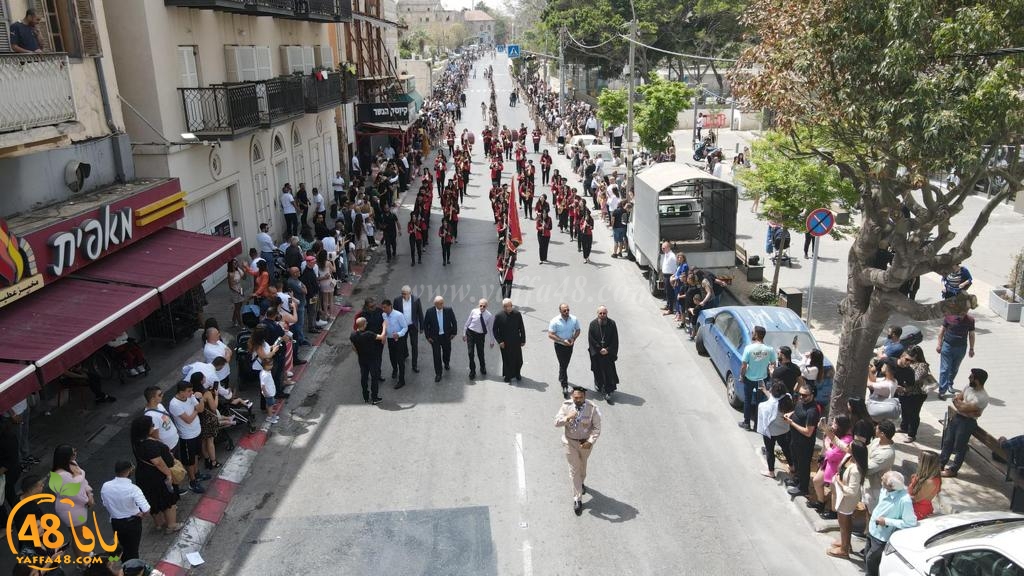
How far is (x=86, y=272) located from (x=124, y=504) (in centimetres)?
518

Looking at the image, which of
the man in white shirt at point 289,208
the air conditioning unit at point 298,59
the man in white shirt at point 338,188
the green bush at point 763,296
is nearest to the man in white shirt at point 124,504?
the green bush at point 763,296

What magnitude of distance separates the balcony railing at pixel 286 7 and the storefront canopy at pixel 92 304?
5.30 metres

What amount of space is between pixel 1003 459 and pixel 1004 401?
8.93 ft

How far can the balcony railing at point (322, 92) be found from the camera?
73.5 feet

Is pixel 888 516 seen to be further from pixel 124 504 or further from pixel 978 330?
pixel 978 330

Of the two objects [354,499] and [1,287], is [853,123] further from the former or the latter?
[1,287]

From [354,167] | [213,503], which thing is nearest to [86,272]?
[213,503]

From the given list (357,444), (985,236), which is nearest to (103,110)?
(357,444)

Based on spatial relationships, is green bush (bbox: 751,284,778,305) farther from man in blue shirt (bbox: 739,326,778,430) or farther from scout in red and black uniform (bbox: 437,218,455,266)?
scout in red and black uniform (bbox: 437,218,455,266)

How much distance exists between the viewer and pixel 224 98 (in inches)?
658

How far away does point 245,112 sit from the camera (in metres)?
17.4

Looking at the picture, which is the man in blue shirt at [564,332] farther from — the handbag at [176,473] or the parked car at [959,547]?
the parked car at [959,547]

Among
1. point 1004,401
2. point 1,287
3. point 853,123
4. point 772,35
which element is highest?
point 772,35

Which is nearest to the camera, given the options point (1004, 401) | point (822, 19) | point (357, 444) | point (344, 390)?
point (822, 19)
